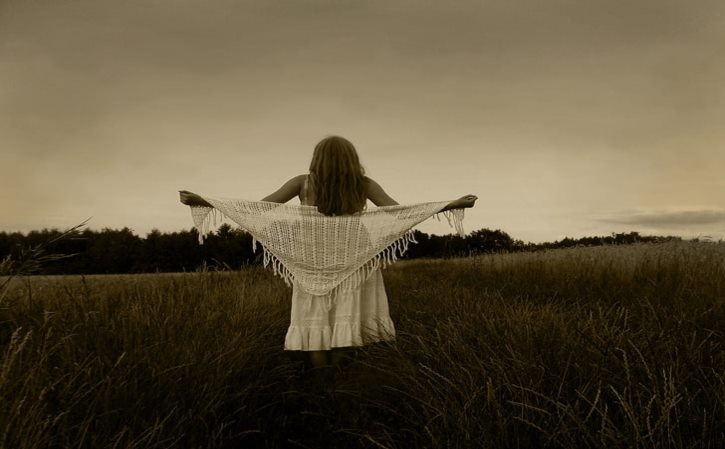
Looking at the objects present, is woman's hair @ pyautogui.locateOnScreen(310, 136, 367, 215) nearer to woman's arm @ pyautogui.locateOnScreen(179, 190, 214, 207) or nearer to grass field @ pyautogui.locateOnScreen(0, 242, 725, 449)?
woman's arm @ pyautogui.locateOnScreen(179, 190, 214, 207)

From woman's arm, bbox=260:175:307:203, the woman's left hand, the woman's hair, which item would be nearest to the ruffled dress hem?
the woman's hair

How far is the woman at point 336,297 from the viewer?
382 cm

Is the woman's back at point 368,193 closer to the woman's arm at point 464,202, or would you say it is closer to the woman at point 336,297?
the woman at point 336,297

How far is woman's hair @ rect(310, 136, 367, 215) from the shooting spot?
3811 mm

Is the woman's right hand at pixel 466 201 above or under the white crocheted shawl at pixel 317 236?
above

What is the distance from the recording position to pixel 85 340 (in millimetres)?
2600

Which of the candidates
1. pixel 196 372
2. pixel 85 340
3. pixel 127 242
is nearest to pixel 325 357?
pixel 196 372

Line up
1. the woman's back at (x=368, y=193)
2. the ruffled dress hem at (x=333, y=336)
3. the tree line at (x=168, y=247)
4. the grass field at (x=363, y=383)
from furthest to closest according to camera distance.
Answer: the tree line at (x=168, y=247) → the woman's back at (x=368, y=193) → the ruffled dress hem at (x=333, y=336) → the grass field at (x=363, y=383)

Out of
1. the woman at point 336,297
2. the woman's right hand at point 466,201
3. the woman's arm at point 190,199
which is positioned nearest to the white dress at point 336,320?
the woman at point 336,297

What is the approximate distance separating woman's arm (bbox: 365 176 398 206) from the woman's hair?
89 millimetres

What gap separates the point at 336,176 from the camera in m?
3.82

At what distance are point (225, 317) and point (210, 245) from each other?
9.49 metres

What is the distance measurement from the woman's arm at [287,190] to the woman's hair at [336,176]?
0.17m

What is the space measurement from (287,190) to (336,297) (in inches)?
37.0
